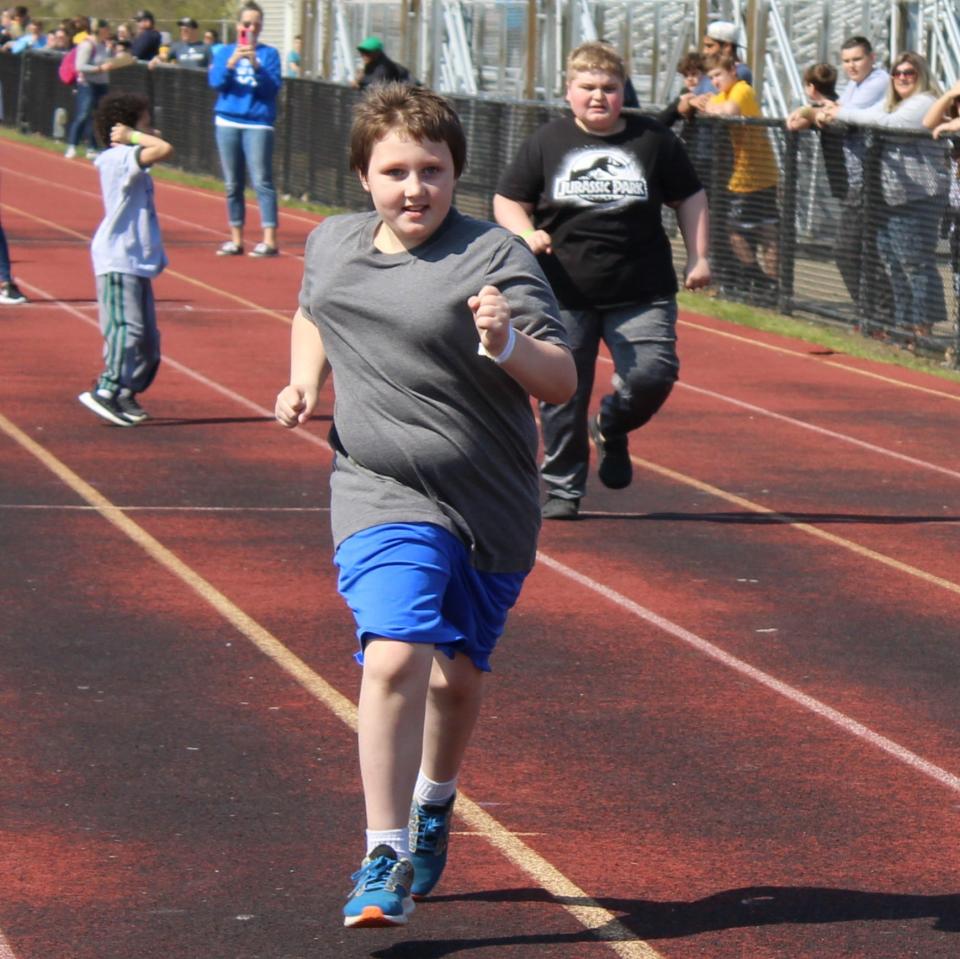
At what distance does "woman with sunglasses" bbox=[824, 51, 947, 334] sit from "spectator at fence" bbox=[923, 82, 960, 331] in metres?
0.15

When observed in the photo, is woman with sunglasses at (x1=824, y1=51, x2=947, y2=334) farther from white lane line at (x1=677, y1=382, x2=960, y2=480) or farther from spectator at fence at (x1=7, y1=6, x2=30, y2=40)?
spectator at fence at (x1=7, y1=6, x2=30, y2=40)

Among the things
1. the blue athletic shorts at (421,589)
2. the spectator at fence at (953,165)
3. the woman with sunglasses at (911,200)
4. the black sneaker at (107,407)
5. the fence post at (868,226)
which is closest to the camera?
the blue athletic shorts at (421,589)

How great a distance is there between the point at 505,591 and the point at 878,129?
1170 centimetres

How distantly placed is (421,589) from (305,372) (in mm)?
623

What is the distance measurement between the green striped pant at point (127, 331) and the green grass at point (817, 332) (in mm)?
5763

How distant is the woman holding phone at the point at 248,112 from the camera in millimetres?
21344

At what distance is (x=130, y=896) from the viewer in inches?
194

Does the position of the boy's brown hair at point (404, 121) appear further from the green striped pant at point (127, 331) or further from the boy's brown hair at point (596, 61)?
the green striped pant at point (127, 331)

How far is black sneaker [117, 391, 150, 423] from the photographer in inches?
476

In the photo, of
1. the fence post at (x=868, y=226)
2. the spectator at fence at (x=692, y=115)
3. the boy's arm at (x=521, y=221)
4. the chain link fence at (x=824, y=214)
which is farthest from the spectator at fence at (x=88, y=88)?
the boy's arm at (x=521, y=221)

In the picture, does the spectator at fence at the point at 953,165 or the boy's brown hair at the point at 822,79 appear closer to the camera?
the spectator at fence at the point at 953,165

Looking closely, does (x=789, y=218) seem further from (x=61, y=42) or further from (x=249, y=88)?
(x=61, y=42)

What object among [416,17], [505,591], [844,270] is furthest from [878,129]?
[416,17]

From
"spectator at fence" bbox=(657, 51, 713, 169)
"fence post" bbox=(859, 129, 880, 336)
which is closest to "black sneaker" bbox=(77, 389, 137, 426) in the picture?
"spectator at fence" bbox=(657, 51, 713, 169)
